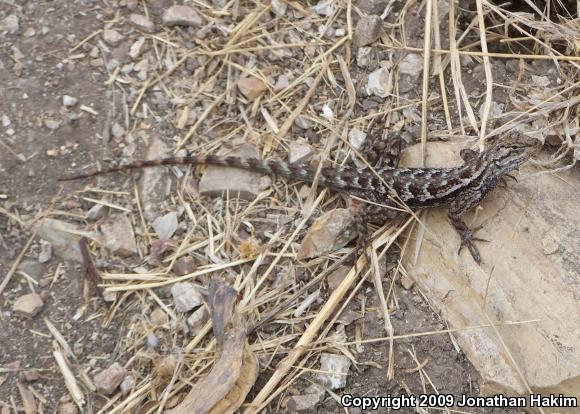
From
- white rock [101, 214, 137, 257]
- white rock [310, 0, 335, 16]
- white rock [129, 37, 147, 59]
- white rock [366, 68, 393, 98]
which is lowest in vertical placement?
white rock [101, 214, 137, 257]

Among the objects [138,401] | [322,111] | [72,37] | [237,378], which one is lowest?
[138,401]

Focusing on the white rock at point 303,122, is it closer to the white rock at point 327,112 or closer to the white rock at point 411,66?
the white rock at point 327,112

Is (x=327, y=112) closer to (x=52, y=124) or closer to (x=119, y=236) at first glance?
(x=119, y=236)

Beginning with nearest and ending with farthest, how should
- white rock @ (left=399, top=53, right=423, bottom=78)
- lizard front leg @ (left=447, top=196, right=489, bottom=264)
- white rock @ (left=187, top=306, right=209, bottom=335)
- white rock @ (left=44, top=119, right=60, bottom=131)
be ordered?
white rock @ (left=187, top=306, right=209, bottom=335)
lizard front leg @ (left=447, top=196, right=489, bottom=264)
white rock @ (left=44, top=119, right=60, bottom=131)
white rock @ (left=399, top=53, right=423, bottom=78)

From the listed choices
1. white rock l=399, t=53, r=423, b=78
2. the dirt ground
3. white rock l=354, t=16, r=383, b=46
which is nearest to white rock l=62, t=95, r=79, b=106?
the dirt ground

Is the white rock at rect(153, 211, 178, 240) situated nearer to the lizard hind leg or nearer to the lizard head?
the lizard hind leg

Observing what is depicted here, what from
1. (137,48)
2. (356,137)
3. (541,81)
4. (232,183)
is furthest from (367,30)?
(137,48)

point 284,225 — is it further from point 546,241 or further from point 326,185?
point 546,241

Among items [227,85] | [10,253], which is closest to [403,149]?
[227,85]
